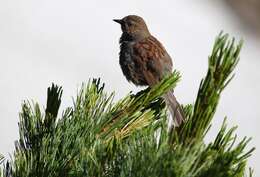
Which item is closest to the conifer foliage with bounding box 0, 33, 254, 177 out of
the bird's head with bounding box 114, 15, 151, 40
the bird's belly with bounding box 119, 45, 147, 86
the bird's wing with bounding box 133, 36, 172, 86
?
the bird's wing with bounding box 133, 36, 172, 86

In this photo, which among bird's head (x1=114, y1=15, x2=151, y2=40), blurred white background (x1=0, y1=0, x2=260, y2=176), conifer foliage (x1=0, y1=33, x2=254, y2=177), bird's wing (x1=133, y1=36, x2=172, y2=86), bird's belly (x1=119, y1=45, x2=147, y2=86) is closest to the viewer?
conifer foliage (x1=0, y1=33, x2=254, y2=177)

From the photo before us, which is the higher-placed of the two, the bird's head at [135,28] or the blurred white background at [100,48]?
the blurred white background at [100,48]

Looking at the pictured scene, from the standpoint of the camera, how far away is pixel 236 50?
1491 mm

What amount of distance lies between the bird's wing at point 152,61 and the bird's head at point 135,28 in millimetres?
239

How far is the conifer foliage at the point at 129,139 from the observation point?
4.82 feet

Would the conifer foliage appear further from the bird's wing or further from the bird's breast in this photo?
the bird's breast

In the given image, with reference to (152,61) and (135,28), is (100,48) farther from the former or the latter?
(152,61)

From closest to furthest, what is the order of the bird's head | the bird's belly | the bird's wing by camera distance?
1. the bird's wing
2. the bird's belly
3. the bird's head

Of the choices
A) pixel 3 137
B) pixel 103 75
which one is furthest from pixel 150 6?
pixel 3 137

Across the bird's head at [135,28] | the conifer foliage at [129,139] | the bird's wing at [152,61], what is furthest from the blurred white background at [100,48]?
the conifer foliage at [129,139]

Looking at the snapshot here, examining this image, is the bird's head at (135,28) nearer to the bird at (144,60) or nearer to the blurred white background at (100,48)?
the bird at (144,60)

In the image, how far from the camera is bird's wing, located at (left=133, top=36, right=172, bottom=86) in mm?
4242

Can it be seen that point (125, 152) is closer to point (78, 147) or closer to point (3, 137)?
point (78, 147)

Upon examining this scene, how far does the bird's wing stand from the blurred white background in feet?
9.01
